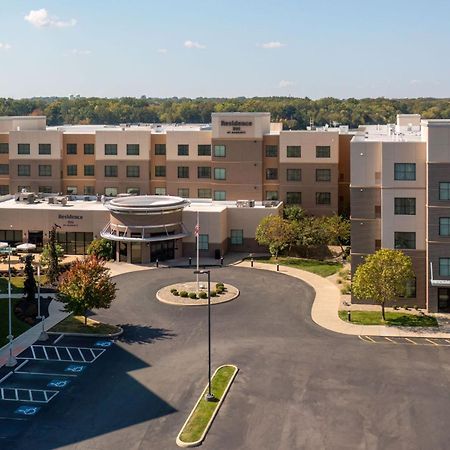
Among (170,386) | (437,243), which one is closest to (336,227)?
(437,243)

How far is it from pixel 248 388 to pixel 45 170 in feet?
209

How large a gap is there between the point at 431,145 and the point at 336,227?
2409cm

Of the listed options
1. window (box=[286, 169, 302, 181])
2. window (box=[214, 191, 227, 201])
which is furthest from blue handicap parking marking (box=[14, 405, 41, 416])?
window (box=[286, 169, 302, 181])

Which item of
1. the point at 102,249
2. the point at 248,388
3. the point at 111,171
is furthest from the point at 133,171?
the point at 248,388

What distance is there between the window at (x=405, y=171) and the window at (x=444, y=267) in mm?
7372

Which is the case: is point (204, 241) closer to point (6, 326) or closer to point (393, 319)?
point (393, 319)

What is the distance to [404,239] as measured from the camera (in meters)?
57.7

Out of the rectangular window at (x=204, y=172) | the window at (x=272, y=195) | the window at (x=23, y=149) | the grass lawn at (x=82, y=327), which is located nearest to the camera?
the grass lawn at (x=82, y=327)

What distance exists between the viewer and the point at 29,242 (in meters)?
83.0

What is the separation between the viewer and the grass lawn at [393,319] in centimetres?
5303

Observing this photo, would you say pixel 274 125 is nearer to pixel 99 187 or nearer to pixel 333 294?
pixel 99 187

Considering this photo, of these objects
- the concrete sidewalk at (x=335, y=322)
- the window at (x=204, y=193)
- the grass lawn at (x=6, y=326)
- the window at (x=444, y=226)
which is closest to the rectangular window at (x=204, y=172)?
the window at (x=204, y=193)

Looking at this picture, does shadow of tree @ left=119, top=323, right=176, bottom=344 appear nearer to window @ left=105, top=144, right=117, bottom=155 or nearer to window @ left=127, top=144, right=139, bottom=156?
window @ left=127, top=144, right=139, bottom=156

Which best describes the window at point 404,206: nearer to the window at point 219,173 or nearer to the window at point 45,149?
the window at point 219,173
